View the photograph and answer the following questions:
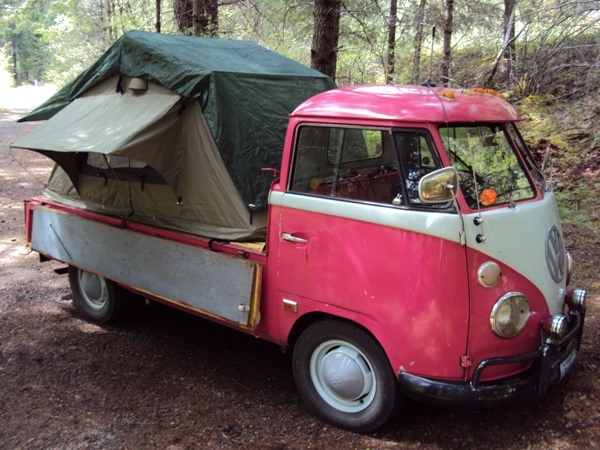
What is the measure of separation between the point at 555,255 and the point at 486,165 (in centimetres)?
74

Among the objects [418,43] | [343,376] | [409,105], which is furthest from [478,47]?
[343,376]

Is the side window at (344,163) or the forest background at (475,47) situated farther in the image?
the forest background at (475,47)

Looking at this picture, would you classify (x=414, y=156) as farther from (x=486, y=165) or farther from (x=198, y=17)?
(x=198, y=17)

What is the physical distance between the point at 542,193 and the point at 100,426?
3500mm

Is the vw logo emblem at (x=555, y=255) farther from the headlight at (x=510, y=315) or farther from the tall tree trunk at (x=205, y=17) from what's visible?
the tall tree trunk at (x=205, y=17)

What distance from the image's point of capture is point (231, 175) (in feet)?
14.8

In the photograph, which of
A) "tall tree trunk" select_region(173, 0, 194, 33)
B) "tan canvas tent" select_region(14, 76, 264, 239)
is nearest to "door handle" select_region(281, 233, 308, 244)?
"tan canvas tent" select_region(14, 76, 264, 239)

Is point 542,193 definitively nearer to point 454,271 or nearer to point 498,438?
point 454,271

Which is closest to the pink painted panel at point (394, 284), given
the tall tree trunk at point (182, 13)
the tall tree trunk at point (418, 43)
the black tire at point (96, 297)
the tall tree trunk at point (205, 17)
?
the black tire at point (96, 297)

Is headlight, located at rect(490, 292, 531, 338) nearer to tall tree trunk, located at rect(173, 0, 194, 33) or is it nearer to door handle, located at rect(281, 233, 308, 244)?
door handle, located at rect(281, 233, 308, 244)

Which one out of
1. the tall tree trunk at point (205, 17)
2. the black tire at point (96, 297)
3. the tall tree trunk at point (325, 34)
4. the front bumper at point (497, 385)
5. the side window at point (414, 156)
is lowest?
the black tire at point (96, 297)

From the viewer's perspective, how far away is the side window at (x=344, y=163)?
3551 mm

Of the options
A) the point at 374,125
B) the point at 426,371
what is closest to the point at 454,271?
the point at 426,371

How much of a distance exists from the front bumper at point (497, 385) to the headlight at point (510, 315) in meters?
0.17
